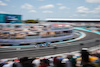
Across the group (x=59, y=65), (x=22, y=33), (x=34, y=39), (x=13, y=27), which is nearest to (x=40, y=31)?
(x=34, y=39)

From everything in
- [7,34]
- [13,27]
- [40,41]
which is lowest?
[40,41]

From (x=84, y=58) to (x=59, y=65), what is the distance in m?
0.79

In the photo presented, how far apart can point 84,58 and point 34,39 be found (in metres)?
14.3

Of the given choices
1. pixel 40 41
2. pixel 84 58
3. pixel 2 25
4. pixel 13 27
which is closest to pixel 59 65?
pixel 84 58

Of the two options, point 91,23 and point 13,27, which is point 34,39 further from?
point 91,23

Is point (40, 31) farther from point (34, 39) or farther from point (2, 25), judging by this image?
point (2, 25)

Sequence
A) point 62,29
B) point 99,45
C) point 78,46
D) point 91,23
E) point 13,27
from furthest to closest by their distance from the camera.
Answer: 1. point 91,23
2. point 62,29
3. point 13,27
4. point 99,45
5. point 78,46

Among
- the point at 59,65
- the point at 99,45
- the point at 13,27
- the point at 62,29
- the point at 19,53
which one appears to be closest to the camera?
the point at 59,65

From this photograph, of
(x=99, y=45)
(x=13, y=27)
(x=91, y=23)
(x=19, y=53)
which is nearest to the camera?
(x=19, y=53)

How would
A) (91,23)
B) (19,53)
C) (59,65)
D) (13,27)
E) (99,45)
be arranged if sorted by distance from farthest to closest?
(91,23) → (13,27) → (99,45) → (19,53) → (59,65)

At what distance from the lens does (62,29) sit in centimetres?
2014

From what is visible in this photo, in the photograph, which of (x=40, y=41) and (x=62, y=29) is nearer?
(x=40, y=41)

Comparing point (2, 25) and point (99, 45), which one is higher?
point (2, 25)

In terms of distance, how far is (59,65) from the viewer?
110 inches
